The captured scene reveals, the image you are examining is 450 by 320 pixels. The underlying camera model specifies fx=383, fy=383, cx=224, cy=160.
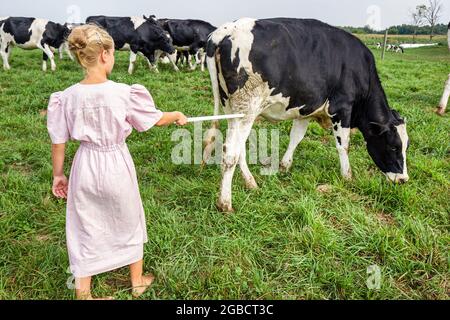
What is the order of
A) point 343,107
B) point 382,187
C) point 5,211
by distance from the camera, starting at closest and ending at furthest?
1. point 5,211
2. point 382,187
3. point 343,107

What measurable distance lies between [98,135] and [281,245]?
5.27 feet

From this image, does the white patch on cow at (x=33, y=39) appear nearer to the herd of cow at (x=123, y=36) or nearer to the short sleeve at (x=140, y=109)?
the herd of cow at (x=123, y=36)

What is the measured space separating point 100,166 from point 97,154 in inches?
2.8

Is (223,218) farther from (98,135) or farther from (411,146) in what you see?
(411,146)

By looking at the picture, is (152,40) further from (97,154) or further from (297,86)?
(97,154)

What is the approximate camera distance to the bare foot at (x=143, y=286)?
2.47 metres

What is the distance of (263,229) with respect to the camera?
3168 mm

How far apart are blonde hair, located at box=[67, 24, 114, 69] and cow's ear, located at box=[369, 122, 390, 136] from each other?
3004 millimetres

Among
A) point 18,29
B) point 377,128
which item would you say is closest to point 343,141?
point 377,128

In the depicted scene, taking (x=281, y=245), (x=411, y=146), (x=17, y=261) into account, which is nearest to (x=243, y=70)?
(x=281, y=245)

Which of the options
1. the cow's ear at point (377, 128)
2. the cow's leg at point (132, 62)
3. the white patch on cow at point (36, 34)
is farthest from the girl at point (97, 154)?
the white patch on cow at point (36, 34)

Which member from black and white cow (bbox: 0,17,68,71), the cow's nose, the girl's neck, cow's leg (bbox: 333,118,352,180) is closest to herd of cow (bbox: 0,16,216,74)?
black and white cow (bbox: 0,17,68,71)
